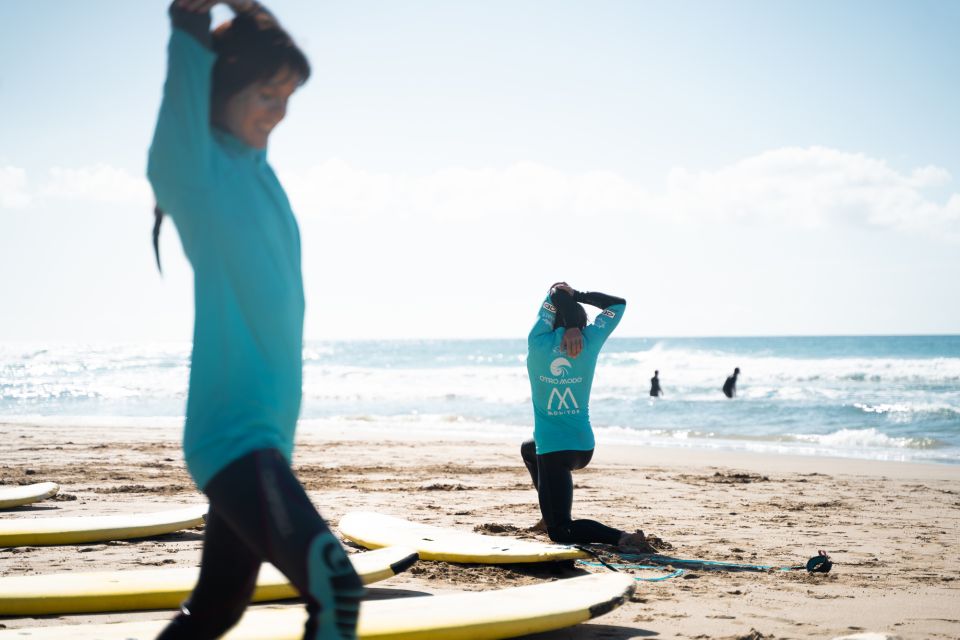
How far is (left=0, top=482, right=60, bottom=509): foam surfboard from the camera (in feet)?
21.8

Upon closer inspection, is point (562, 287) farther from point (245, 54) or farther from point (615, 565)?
point (245, 54)

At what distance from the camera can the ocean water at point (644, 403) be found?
1650 centimetres

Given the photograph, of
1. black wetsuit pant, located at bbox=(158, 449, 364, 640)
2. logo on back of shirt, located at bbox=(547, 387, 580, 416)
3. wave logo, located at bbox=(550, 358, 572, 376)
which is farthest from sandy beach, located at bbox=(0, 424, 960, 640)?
black wetsuit pant, located at bbox=(158, 449, 364, 640)

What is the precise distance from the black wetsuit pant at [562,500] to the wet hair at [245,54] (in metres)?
3.96

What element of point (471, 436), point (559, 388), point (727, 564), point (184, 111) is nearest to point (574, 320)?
point (559, 388)

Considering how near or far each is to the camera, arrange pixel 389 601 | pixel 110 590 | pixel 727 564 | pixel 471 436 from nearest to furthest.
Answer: pixel 389 601 → pixel 110 590 → pixel 727 564 → pixel 471 436

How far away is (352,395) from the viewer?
30219 millimetres

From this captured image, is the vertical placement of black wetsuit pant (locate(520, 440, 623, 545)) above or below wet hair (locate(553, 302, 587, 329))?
below

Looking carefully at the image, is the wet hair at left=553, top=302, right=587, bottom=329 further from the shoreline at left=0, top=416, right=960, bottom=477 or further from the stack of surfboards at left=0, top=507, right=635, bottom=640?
the shoreline at left=0, top=416, right=960, bottom=477

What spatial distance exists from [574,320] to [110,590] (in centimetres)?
313

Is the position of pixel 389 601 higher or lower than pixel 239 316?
lower

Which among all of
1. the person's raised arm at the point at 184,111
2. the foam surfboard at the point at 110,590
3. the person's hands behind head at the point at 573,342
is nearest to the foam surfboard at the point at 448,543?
the foam surfboard at the point at 110,590

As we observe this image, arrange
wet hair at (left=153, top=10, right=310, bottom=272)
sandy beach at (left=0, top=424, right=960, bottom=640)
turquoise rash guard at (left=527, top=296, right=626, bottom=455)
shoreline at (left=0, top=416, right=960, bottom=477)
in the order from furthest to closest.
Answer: shoreline at (left=0, top=416, right=960, bottom=477), turquoise rash guard at (left=527, top=296, right=626, bottom=455), sandy beach at (left=0, top=424, right=960, bottom=640), wet hair at (left=153, top=10, right=310, bottom=272)

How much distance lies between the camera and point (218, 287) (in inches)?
70.4
